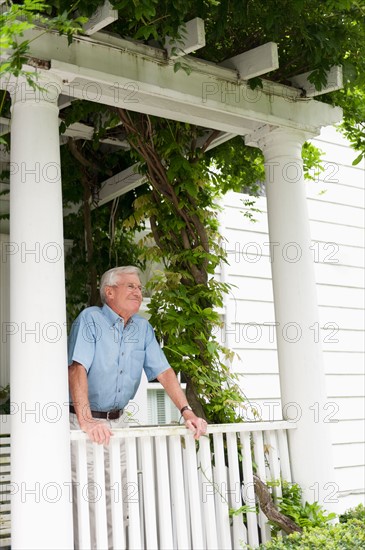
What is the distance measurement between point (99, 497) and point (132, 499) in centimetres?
20

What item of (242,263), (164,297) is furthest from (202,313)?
(242,263)

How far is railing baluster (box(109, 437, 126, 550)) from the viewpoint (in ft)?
11.4

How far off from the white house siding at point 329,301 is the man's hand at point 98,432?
11.3ft

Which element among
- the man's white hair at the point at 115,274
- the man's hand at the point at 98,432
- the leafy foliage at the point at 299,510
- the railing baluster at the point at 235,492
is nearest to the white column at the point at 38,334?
the man's hand at the point at 98,432

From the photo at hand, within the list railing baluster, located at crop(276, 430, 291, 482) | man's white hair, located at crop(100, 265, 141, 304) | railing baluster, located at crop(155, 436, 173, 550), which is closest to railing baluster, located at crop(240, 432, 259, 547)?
railing baluster, located at crop(276, 430, 291, 482)

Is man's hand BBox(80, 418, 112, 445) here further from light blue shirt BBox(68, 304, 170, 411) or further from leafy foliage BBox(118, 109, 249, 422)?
leafy foliage BBox(118, 109, 249, 422)

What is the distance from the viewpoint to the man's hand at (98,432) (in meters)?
3.38

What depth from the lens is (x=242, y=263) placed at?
23.2 feet

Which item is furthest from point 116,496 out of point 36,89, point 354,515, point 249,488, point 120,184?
point 120,184

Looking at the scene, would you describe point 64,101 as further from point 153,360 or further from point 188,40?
point 153,360

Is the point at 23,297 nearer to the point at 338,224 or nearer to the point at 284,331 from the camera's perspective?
the point at 284,331

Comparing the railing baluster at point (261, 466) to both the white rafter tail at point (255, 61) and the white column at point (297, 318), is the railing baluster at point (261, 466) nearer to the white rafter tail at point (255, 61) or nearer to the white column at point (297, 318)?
the white column at point (297, 318)

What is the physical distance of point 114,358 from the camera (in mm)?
3840

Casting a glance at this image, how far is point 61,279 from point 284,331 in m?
1.49
